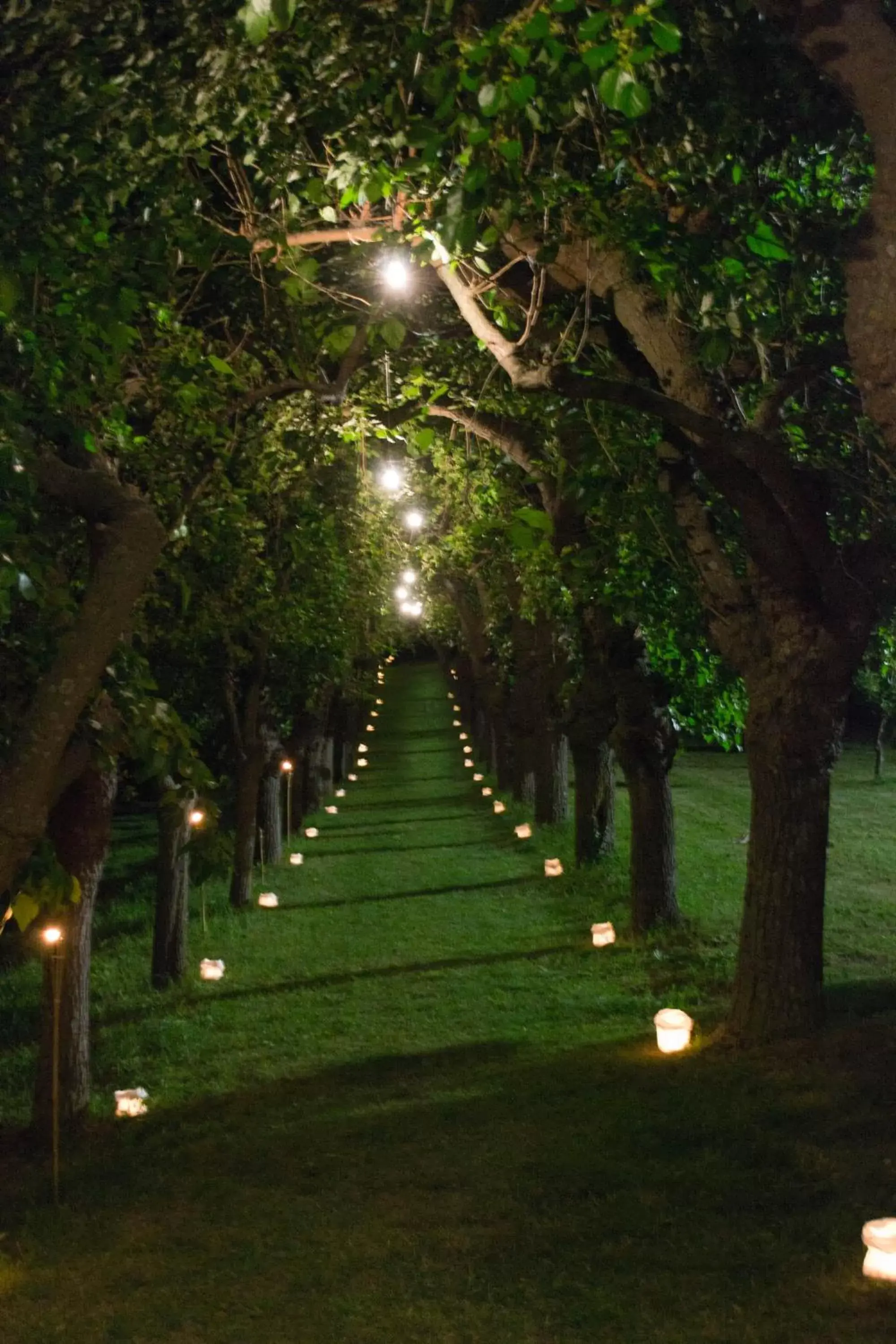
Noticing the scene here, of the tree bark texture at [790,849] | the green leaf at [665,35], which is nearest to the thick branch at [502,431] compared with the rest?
the tree bark texture at [790,849]

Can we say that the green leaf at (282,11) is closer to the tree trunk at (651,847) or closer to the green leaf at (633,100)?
the green leaf at (633,100)

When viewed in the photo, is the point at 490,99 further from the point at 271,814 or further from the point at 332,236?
the point at 271,814

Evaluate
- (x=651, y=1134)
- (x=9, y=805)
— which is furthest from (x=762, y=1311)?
(x=9, y=805)

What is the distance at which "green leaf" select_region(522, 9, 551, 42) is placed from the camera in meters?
5.21

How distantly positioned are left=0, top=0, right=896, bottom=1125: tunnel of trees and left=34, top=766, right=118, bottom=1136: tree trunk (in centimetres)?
3

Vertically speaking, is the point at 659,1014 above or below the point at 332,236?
below

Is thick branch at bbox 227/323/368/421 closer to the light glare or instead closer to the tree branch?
the tree branch

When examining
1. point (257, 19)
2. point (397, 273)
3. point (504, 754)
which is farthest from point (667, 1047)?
point (504, 754)

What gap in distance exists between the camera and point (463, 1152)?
8055 millimetres

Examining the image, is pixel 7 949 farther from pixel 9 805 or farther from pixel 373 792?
pixel 373 792

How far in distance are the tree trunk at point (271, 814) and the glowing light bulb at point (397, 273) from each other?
536 inches

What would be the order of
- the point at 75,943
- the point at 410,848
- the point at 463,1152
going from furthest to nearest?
the point at 410,848 → the point at 75,943 → the point at 463,1152

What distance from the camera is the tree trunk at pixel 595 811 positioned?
18.2 metres

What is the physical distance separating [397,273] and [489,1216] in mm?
5418
